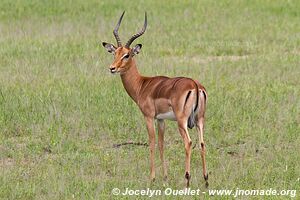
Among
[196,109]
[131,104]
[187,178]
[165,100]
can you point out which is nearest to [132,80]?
[165,100]

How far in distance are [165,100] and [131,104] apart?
348 centimetres

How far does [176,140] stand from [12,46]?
744cm

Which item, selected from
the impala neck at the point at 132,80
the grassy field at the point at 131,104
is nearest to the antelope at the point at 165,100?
the impala neck at the point at 132,80

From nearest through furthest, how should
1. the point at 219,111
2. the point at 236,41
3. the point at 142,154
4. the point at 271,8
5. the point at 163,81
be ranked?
the point at 163,81 → the point at 142,154 → the point at 219,111 → the point at 236,41 → the point at 271,8

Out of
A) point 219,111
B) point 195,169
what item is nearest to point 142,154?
point 195,169

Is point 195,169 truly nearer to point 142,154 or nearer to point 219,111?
point 142,154

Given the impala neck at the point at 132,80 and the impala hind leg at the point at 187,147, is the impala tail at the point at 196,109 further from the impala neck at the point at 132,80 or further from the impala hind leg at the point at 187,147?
the impala neck at the point at 132,80

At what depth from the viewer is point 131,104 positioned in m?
12.7

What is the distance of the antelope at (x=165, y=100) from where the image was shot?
898cm

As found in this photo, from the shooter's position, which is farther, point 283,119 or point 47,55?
point 47,55

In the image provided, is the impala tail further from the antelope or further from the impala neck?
the impala neck

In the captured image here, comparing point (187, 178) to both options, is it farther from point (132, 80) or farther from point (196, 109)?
point (132, 80)

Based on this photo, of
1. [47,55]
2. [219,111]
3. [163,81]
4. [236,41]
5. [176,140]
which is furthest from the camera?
[236,41]

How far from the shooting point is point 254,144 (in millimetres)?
11023
